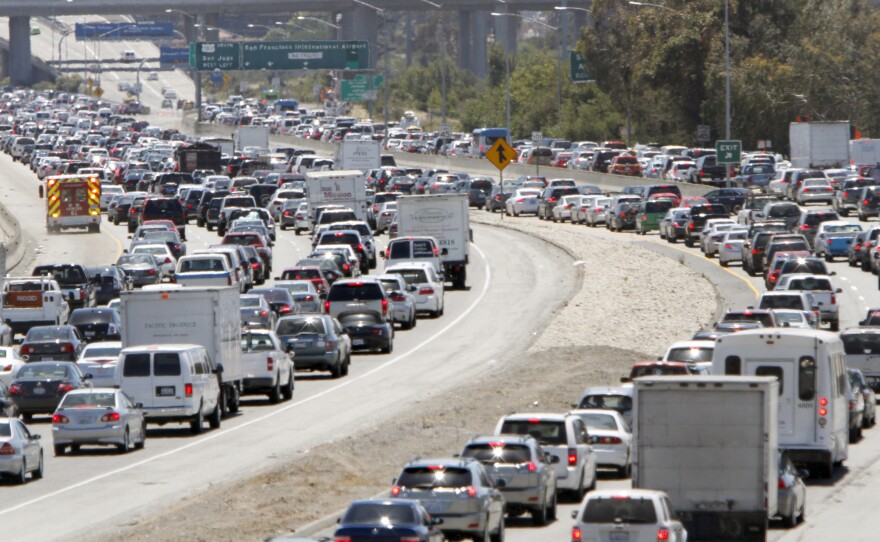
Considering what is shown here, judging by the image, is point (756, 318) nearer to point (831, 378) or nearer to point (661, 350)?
point (661, 350)

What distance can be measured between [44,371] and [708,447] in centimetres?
1825

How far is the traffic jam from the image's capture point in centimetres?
2345

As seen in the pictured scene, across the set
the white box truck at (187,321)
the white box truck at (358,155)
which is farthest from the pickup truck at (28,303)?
the white box truck at (358,155)

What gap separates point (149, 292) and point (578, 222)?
4999 cm

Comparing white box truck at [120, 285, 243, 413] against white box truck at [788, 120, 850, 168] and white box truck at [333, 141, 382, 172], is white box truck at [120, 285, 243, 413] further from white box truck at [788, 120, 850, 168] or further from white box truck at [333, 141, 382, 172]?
white box truck at [333, 141, 382, 172]

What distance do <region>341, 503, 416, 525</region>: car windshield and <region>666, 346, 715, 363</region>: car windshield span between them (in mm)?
17030

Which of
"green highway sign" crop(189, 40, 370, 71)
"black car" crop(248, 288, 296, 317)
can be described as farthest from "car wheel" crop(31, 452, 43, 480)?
"green highway sign" crop(189, 40, 370, 71)

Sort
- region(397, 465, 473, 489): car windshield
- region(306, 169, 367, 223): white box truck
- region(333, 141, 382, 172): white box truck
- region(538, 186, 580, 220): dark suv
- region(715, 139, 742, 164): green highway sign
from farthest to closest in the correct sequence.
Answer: region(333, 141, 382, 172): white box truck → region(538, 186, 580, 220): dark suv → region(715, 139, 742, 164): green highway sign → region(306, 169, 367, 223): white box truck → region(397, 465, 473, 489): car windshield

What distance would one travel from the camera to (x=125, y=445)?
32.3 m

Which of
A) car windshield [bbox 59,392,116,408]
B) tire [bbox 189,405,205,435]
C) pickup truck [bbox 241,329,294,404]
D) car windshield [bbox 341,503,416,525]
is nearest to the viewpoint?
car windshield [bbox 341,503,416,525]

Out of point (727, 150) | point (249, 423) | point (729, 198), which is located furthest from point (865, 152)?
point (249, 423)

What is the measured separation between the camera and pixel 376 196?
8388cm

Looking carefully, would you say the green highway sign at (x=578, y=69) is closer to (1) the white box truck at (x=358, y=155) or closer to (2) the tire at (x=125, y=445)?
(1) the white box truck at (x=358, y=155)

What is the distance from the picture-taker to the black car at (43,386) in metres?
37.6
